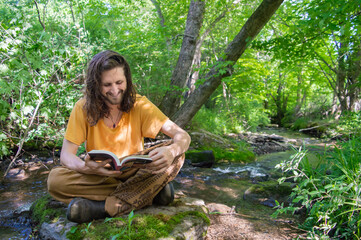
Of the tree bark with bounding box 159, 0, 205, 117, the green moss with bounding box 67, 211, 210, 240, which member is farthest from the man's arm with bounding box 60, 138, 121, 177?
the tree bark with bounding box 159, 0, 205, 117

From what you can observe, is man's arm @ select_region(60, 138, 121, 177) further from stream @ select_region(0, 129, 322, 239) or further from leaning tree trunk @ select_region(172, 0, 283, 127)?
leaning tree trunk @ select_region(172, 0, 283, 127)

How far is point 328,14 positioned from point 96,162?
3.28 meters

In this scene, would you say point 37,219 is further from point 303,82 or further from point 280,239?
point 303,82

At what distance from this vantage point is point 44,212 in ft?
7.68

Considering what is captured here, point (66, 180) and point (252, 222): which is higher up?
point (66, 180)

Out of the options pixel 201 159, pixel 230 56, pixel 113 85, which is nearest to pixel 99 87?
pixel 113 85

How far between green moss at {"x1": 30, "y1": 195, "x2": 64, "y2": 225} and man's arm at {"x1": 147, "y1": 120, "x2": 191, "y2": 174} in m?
1.08

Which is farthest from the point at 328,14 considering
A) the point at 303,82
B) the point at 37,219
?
the point at 303,82

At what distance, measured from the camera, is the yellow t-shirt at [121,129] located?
7.03 feet

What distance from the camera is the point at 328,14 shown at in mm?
3078

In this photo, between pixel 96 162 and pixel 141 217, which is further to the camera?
pixel 141 217

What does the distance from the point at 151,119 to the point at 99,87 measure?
549 millimetres

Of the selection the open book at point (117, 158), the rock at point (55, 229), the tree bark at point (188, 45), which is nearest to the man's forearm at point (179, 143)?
the open book at point (117, 158)

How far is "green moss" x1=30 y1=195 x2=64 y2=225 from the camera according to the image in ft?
7.38
